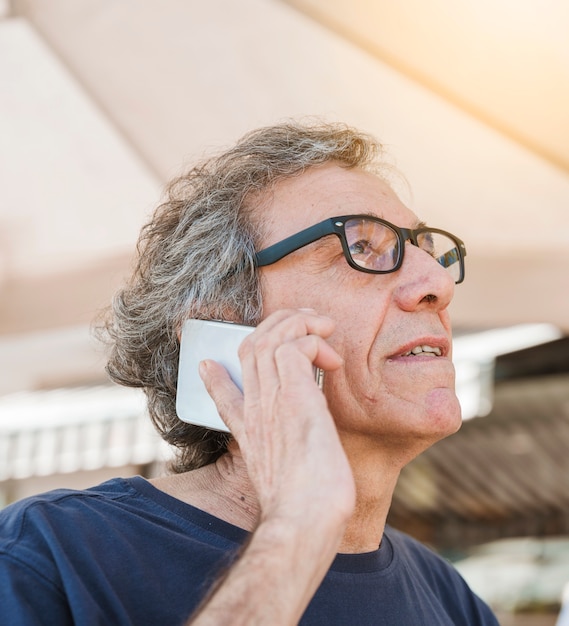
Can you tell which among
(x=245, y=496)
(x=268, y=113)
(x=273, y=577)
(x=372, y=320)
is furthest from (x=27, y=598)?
(x=268, y=113)

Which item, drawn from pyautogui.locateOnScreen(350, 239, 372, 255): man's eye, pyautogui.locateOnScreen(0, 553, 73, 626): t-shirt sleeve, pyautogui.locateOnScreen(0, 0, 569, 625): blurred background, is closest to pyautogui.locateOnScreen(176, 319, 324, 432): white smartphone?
pyautogui.locateOnScreen(350, 239, 372, 255): man's eye

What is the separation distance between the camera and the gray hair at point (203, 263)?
172 cm

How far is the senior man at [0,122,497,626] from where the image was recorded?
1144mm

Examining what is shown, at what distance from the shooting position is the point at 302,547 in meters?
1.07

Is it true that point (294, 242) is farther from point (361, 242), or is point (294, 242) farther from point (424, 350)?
point (424, 350)

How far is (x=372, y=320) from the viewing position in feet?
5.22

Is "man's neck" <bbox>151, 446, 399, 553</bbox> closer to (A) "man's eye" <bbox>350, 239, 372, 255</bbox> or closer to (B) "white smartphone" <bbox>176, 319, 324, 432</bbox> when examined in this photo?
(B) "white smartphone" <bbox>176, 319, 324, 432</bbox>

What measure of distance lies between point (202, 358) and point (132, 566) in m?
0.41

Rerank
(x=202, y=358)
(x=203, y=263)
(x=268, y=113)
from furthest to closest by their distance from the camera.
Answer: (x=268, y=113)
(x=203, y=263)
(x=202, y=358)

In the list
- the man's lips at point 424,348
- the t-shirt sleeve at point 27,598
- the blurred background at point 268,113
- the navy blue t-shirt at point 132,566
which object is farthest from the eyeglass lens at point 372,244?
the blurred background at point 268,113

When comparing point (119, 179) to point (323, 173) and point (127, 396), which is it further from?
point (127, 396)

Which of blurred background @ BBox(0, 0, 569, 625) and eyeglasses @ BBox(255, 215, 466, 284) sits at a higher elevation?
blurred background @ BBox(0, 0, 569, 625)

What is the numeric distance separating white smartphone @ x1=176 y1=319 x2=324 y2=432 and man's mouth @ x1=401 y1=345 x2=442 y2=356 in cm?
32

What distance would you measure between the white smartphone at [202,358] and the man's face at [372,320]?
0.17 metres
